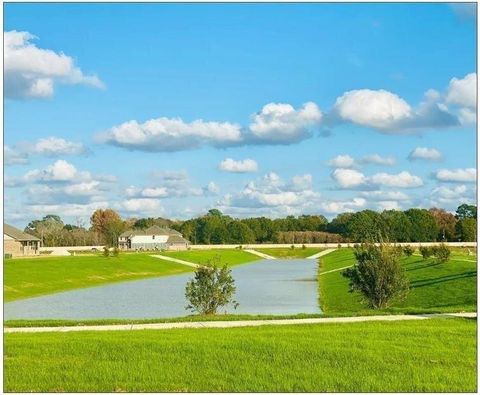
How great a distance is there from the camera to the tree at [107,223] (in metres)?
128

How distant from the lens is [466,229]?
97562 mm

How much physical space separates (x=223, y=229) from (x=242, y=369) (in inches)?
4675

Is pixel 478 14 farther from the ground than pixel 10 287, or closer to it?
farther from the ground

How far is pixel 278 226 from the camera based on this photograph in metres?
136

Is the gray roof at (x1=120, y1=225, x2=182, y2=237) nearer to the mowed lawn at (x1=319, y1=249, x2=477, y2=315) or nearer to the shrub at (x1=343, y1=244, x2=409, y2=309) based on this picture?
the mowed lawn at (x1=319, y1=249, x2=477, y2=315)

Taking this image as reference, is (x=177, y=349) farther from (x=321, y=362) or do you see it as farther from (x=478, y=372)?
(x=478, y=372)

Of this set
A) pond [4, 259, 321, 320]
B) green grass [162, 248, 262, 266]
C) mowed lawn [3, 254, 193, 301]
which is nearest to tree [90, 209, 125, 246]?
green grass [162, 248, 262, 266]

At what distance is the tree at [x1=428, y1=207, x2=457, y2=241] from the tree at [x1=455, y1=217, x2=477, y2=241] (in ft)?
14.6

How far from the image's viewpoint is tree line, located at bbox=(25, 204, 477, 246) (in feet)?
364

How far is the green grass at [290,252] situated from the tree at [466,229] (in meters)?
20.9

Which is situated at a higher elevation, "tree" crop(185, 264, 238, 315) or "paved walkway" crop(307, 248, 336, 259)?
"tree" crop(185, 264, 238, 315)

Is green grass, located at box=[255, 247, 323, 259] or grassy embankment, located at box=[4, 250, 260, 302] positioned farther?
green grass, located at box=[255, 247, 323, 259]

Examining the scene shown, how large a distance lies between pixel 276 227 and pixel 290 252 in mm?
28071

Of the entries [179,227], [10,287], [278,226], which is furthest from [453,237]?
[10,287]
